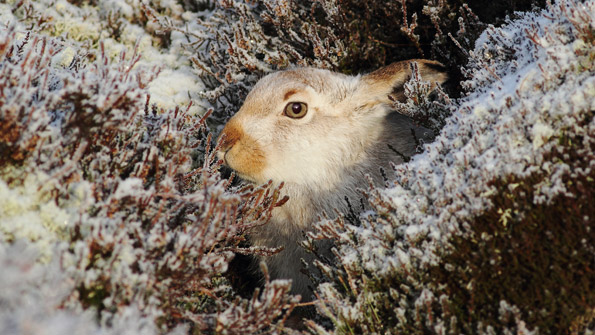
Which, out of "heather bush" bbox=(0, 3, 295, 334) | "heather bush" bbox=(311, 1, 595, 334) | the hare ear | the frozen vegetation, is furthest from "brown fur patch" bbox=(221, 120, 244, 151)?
the hare ear

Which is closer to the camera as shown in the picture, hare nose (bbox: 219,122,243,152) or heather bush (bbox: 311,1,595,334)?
heather bush (bbox: 311,1,595,334)

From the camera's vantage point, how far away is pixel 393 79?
420 cm

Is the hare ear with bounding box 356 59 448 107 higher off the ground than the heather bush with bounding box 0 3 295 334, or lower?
higher

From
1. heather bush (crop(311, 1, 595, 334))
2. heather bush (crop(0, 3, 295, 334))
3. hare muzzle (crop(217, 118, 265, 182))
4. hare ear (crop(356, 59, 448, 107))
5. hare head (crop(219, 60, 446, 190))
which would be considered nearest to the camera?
heather bush (crop(0, 3, 295, 334))

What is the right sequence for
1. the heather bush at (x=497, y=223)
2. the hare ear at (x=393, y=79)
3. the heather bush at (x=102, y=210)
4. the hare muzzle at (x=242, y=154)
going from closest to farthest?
the heather bush at (x=102, y=210) < the heather bush at (x=497, y=223) < the hare muzzle at (x=242, y=154) < the hare ear at (x=393, y=79)

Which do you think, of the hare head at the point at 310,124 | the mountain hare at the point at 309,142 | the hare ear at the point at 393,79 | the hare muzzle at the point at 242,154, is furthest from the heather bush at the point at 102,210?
the hare ear at the point at 393,79

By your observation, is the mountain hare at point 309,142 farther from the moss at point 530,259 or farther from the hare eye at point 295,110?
the moss at point 530,259

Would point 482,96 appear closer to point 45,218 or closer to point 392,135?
point 392,135

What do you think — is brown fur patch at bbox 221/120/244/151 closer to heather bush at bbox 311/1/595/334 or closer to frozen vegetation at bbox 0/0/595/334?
frozen vegetation at bbox 0/0/595/334

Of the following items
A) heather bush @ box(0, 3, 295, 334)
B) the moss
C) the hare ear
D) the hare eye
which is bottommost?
heather bush @ box(0, 3, 295, 334)

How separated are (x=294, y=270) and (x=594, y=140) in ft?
8.03

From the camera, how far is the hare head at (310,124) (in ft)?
12.4

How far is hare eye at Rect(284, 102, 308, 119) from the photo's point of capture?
407cm

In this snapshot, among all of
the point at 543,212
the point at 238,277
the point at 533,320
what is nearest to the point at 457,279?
the point at 533,320
